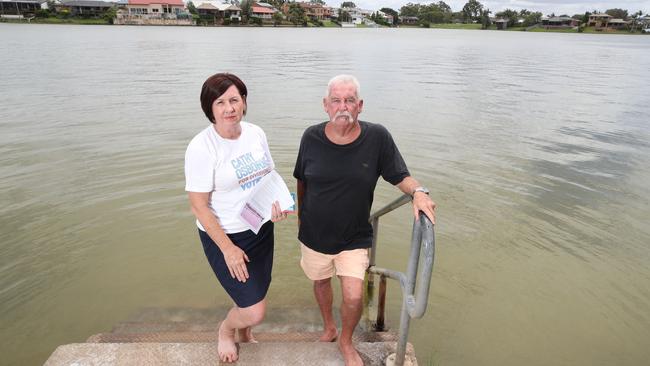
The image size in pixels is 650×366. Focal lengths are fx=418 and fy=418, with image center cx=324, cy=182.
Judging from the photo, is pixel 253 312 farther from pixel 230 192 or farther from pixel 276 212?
pixel 230 192

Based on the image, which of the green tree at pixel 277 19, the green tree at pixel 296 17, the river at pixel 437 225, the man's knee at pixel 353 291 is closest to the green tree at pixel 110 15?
the green tree at pixel 277 19

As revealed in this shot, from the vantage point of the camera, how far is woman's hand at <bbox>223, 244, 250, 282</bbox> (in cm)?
235

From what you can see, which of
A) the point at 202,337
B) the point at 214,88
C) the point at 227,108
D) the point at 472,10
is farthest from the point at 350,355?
the point at 472,10

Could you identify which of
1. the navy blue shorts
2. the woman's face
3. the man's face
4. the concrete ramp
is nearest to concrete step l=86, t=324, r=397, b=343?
the concrete ramp

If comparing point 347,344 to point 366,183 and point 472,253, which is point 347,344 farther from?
point 472,253

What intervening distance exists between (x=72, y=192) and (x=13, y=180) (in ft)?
3.97

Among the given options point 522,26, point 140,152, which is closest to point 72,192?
point 140,152

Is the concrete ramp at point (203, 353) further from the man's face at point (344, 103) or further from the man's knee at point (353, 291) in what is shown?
the man's face at point (344, 103)

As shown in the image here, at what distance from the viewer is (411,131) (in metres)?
11.3

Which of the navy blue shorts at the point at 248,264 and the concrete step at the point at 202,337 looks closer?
the navy blue shorts at the point at 248,264

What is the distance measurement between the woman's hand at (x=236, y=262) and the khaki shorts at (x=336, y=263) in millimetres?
577

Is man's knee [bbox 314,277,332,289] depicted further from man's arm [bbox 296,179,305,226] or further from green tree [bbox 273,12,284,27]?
green tree [bbox 273,12,284,27]

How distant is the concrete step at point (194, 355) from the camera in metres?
2.42

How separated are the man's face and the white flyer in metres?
0.54
